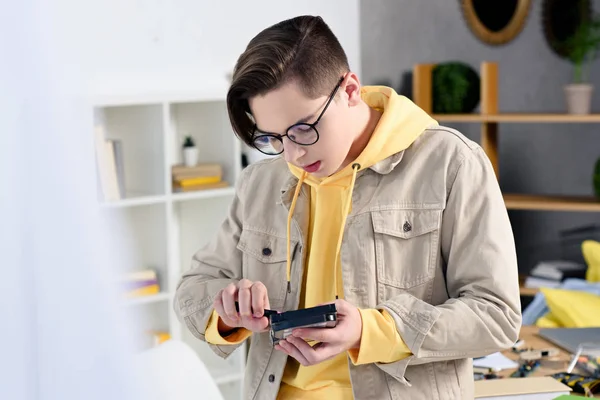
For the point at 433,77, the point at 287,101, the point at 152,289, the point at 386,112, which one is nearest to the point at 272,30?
the point at 287,101

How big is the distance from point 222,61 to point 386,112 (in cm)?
300

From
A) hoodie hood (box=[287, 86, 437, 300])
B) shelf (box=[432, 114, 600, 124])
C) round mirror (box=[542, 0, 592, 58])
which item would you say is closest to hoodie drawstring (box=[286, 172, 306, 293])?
hoodie hood (box=[287, 86, 437, 300])

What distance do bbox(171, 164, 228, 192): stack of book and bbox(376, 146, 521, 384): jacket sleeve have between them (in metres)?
2.71

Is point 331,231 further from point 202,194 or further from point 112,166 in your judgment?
point 202,194

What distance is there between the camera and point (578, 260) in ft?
17.0

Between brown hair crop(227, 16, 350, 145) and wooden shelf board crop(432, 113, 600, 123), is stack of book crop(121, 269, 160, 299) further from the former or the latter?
brown hair crop(227, 16, 350, 145)

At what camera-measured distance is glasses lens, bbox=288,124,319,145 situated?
130cm

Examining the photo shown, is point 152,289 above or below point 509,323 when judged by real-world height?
below

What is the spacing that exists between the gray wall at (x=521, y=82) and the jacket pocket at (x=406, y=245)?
379cm

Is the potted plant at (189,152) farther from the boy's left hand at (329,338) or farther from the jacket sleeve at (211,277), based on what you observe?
the boy's left hand at (329,338)

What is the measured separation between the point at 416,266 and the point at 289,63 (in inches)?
15.4

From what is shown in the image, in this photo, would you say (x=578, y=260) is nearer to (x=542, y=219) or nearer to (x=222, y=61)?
(x=542, y=219)

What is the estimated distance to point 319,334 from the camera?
1218mm

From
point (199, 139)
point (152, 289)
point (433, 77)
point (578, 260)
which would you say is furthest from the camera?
point (578, 260)
